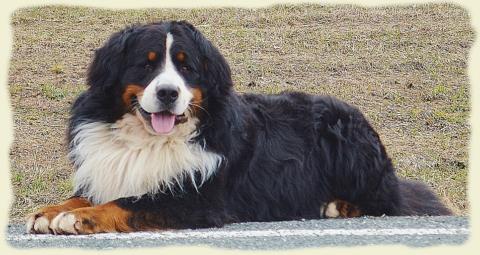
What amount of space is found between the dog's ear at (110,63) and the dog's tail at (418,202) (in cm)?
300

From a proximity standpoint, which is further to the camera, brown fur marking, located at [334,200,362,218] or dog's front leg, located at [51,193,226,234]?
brown fur marking, located at [334,200,362,218]

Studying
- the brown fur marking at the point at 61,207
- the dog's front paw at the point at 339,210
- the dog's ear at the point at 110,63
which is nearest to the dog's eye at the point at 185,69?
the dog's ear at the point at 110,63

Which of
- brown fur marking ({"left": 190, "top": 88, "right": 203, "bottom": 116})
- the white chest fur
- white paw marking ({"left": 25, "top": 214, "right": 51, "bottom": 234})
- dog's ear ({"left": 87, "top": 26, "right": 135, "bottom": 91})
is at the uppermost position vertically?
dog's ear ({"left": 87, "top": 26, "right": 135, "bottom": 91})

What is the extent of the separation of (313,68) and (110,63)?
10.7 m

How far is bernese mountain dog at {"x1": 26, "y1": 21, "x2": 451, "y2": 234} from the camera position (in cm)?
785

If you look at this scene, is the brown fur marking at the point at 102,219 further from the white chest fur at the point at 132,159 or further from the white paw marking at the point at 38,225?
the white chest fur at the point at 132,159

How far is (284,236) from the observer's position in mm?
7387

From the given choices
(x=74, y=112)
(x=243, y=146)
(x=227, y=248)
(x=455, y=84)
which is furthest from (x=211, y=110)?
(x=455, y=84)

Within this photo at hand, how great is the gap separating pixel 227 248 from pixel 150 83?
1620 millimetres

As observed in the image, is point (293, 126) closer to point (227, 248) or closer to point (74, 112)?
point (74, 112)

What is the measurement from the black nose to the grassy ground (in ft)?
16.6

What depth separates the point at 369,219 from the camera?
871cm

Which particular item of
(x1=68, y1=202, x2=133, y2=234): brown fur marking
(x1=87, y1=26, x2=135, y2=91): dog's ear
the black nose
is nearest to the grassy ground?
(x1=87, y1=26, x2=135, y2=91): dog's ear

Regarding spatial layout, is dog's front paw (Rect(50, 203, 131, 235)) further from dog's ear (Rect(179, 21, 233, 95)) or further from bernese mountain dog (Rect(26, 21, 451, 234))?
dog's ear (Rect(179, 21, 233, 95))
